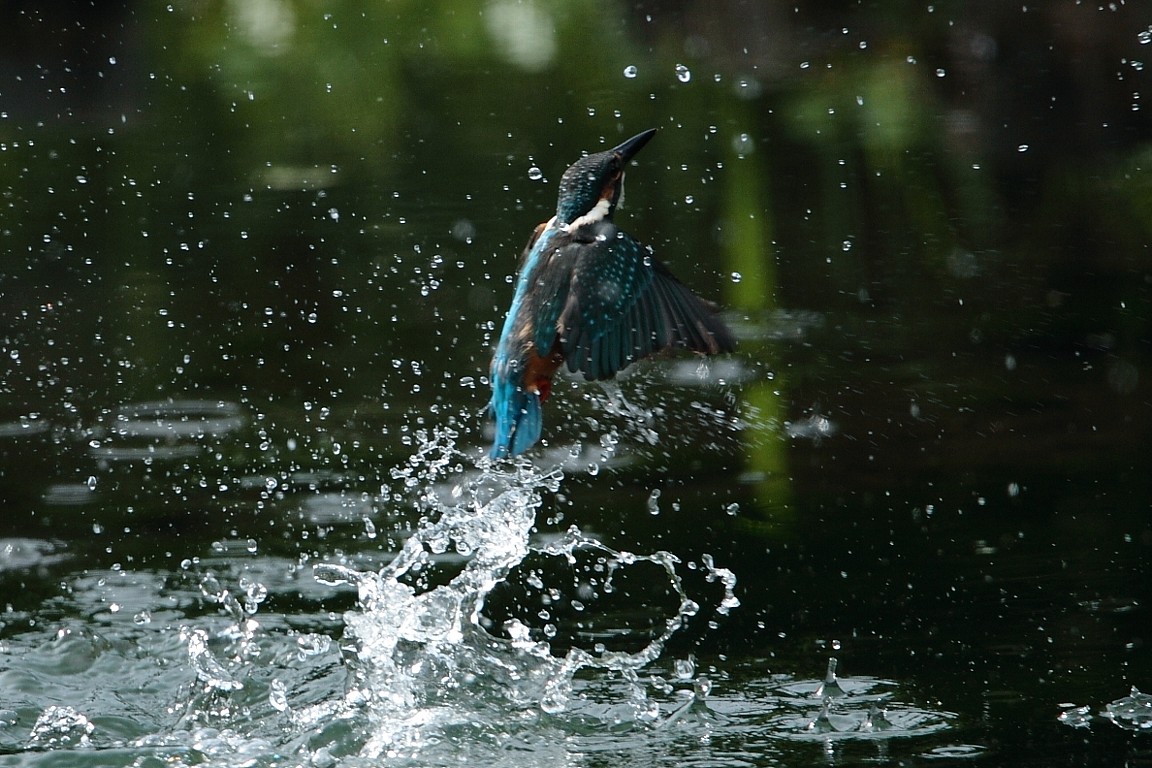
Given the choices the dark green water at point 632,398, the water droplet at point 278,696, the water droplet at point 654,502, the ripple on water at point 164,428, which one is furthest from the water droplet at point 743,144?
the water droplet at point 278,696

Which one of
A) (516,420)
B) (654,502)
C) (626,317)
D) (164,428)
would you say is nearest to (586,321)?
(626,317)

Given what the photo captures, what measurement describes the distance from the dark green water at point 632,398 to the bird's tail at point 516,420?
0.35 metres

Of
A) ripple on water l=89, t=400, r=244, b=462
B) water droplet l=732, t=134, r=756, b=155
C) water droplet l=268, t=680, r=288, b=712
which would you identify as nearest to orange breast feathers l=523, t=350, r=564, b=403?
water droplet l=268, t=680, r=288, b=712

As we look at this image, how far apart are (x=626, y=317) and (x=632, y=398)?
1.38 meters

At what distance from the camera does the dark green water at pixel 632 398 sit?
273cm

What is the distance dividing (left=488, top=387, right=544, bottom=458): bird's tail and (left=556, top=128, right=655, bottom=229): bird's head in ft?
1.22

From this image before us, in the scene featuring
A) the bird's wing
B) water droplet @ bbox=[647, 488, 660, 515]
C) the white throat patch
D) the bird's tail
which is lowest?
water droplet @ bbox=[647, 488, 660, 515]

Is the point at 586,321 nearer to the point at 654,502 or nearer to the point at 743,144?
the point at 654,502

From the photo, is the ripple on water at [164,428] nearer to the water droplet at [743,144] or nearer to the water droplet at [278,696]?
the water droplet at [278,696]

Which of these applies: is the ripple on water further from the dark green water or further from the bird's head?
the bird's head

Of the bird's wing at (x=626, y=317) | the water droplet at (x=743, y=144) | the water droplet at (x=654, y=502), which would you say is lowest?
the water droplet at (x=654, y=502)

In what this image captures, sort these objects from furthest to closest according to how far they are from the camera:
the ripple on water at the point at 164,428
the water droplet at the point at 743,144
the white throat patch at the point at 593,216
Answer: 1. the water droplet at the point at 743,144
2. the ripple on water at the point at 164,428
3. the white throat patch at the point at 593,216

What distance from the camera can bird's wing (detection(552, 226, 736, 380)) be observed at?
294 centimetres

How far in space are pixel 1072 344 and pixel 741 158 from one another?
8.25 ft
